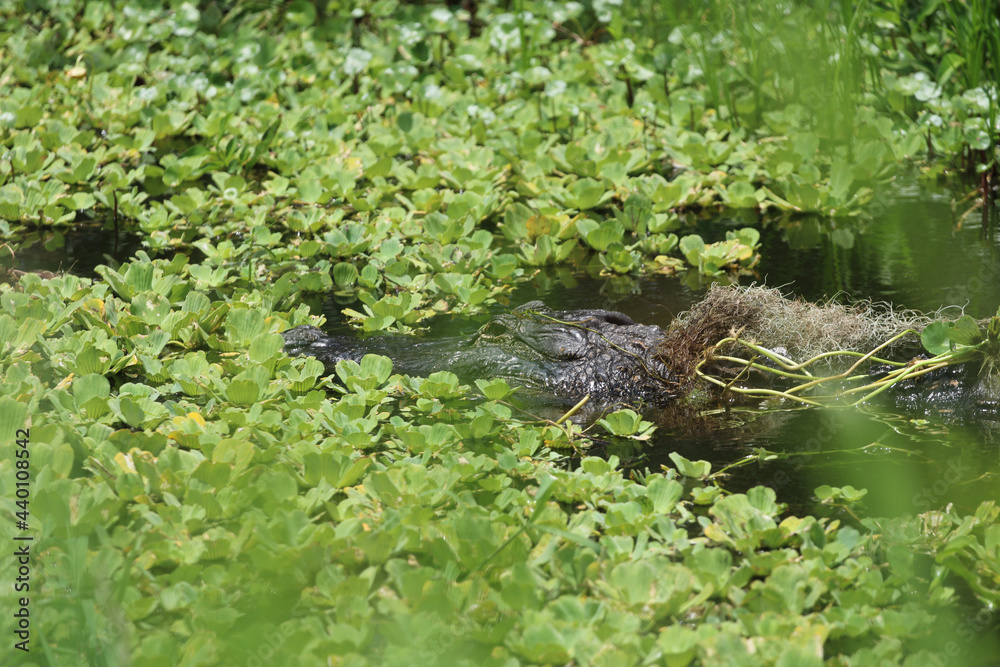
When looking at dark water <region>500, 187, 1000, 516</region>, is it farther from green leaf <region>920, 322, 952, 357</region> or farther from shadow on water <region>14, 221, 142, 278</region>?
shadow on water <region>14, 221, 142, 278</region>

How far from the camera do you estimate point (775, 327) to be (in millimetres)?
3357

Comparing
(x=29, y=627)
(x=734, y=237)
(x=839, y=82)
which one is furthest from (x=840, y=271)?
(x=29, y=627)

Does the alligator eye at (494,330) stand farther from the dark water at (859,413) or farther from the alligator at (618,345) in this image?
the dark water at (859,413)

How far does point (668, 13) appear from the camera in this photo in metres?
6.03

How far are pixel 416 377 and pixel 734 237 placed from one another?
1.79m

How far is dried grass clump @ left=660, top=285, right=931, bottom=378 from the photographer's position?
3.29m

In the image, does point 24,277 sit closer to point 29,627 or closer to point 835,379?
point 29,627

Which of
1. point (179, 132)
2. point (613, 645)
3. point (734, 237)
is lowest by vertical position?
point (613, 645)

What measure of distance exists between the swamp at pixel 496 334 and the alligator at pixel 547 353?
22mm

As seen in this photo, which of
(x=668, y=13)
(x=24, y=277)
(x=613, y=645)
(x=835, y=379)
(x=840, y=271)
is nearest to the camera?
(x=613, y=645)

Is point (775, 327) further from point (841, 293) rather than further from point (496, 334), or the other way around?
point (496, 334)

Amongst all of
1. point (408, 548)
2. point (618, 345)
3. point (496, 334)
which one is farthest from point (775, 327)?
point (408, 548)

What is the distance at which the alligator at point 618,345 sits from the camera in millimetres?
3301

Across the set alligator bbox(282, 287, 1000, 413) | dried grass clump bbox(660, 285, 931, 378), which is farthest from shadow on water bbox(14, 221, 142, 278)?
dried grass clump bbox(660, 285, 931, 378)
